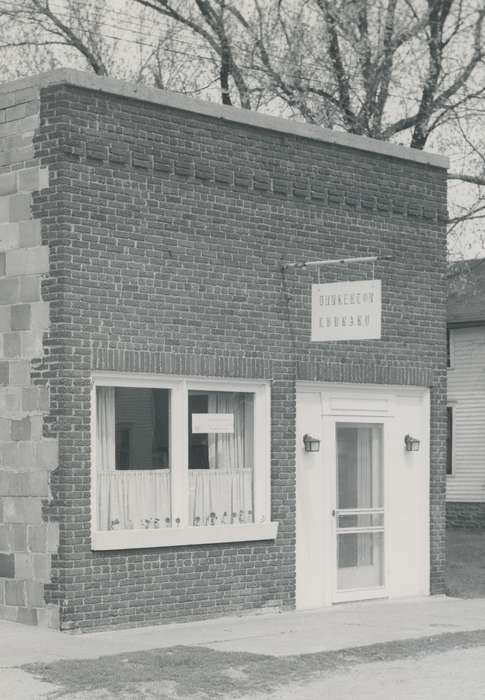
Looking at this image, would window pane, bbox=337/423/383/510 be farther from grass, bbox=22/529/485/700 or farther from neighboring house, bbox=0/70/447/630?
grass, bbox=22/529/485/700

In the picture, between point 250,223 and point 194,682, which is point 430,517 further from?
point 194,682

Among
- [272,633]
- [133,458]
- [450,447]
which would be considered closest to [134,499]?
[133,458]

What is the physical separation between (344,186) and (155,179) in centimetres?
290

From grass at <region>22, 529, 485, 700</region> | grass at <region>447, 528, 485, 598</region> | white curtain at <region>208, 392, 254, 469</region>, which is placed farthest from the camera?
grass at <region>447, 528, 485, 598</region>

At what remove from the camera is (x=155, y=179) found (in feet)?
49.4

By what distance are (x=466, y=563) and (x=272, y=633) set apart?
10973 mm

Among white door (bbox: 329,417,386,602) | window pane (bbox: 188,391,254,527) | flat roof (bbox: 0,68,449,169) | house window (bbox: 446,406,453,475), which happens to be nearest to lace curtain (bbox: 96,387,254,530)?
window pane (bbox: 188,391,254,527)

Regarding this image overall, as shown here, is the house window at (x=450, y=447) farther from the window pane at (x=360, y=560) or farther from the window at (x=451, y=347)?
the window pane at (x=360, y=560)

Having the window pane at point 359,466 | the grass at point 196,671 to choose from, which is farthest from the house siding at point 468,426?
the grass at point 196,671

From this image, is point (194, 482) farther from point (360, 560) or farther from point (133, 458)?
point (360, 560)

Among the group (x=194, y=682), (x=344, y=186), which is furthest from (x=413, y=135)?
(x=194, y=682)

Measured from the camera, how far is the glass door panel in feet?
55.8

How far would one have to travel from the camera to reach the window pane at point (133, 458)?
14.6 metres

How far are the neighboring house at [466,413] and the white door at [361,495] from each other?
18.5m
